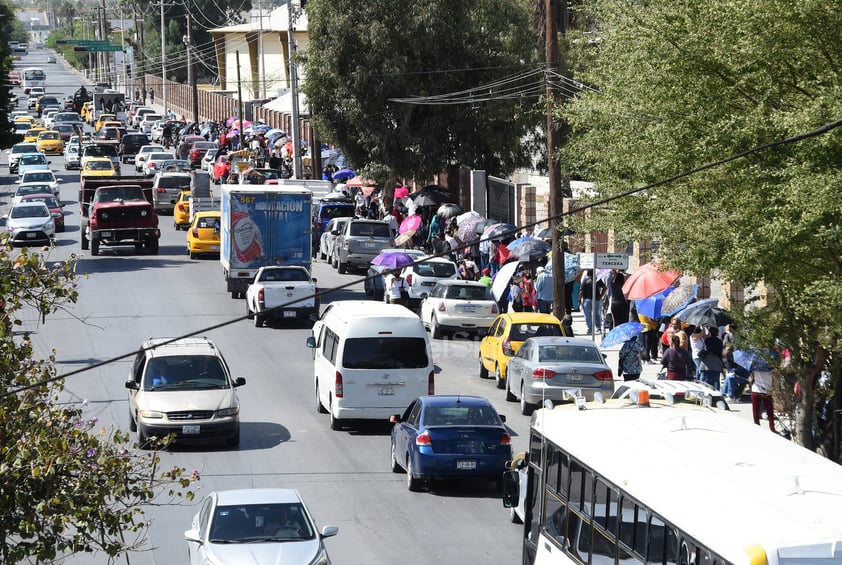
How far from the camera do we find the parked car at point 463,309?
33.7 meters

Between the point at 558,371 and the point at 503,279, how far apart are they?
1021cm

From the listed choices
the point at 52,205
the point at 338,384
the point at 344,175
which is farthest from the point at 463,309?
the point at 344,175

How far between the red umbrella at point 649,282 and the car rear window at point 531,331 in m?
1.92

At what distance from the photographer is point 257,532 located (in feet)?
48.0

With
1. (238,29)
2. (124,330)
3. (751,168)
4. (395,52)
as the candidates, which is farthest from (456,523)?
(238,29)

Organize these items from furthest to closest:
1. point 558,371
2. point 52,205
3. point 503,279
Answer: point 52,205
point 503,279
point 558,371

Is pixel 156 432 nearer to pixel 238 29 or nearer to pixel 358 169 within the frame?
pixel 358 169

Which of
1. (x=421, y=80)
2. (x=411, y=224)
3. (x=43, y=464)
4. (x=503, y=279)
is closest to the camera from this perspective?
(x=43, y=464)

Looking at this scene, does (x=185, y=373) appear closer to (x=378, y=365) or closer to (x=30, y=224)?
(x=378, y=365)

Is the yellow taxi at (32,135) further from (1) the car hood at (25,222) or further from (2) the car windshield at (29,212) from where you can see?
(1) the car hood at (25,222)

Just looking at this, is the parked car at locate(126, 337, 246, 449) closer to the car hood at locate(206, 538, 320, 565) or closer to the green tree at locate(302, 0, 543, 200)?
the car hood at locate(206, 538, 320, 565)

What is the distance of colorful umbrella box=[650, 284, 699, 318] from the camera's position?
2881 centimetres

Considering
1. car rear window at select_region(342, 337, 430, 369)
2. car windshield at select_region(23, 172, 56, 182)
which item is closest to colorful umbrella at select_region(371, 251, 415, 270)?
car rear window at select_region(342, 337, 430, 369)

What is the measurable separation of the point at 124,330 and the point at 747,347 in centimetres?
1904
